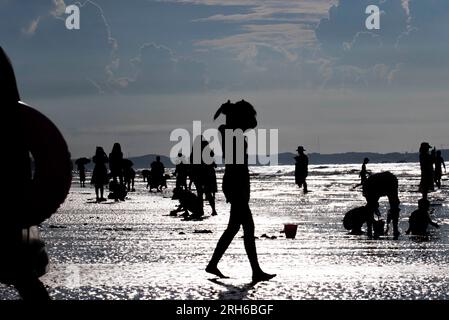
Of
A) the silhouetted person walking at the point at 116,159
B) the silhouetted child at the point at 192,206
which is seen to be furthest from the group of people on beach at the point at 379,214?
the silhouetted person walking at the point at 116,159

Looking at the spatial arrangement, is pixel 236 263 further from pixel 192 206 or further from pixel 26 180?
pixel 192 206

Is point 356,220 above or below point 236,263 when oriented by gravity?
above

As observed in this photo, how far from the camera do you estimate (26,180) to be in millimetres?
7070

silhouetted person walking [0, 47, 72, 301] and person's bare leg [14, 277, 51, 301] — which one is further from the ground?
silhouetted person walking [0, 47, 72, 301]

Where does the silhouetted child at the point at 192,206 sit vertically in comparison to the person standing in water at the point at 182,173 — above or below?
below

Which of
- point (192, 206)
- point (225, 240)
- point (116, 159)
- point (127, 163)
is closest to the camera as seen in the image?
point (225, 240)

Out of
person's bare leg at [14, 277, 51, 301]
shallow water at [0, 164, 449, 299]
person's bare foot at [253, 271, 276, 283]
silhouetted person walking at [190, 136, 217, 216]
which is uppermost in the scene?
silhouetted person walking at [190, 136, 217, 216]

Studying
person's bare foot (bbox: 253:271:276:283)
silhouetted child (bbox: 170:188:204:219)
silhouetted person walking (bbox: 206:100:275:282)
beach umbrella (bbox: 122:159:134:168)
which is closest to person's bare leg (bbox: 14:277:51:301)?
person's bare foot (bbox: 253:271:276:283)

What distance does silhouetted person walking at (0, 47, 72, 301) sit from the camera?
698cm

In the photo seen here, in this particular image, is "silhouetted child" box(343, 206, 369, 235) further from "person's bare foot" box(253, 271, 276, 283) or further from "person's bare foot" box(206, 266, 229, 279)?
"person's bare foot" box(253, 271, 276, 283)

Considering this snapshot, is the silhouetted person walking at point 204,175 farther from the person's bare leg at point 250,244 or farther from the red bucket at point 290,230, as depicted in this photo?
the person's bare leg at point 250,244

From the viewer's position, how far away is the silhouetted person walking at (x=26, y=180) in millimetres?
6977

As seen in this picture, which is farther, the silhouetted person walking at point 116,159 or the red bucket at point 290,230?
the silhouetted person walking at point 116,159

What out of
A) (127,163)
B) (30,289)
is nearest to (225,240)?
(30,289)
